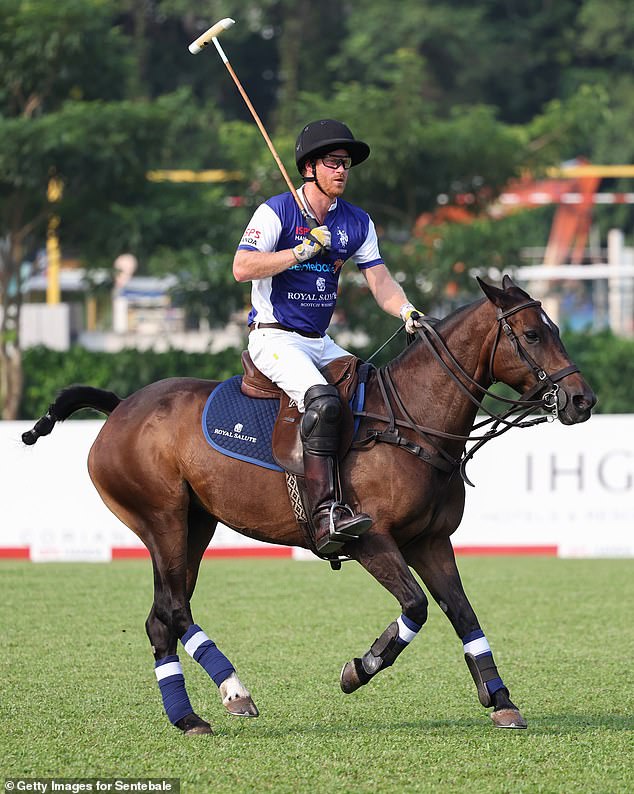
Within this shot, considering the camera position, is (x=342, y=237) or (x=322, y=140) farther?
(x=342, y=237)

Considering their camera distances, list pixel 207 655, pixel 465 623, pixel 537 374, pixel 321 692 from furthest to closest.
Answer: pixel 321 692 → pixel 207 655 → pixel 465 623 → pixel 537 374

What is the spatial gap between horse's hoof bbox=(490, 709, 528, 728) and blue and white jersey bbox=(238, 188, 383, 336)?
6.39 ft

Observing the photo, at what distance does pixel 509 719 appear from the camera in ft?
20.0

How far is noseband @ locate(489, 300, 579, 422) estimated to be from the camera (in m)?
5.91

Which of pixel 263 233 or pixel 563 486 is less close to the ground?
pixel 263 233

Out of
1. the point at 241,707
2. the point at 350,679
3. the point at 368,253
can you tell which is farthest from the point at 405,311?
the point at 241,707

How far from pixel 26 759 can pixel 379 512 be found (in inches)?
71.2

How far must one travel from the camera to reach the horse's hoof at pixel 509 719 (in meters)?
6.09

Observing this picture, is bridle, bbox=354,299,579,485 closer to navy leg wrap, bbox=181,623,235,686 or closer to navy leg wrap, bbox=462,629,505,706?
navy leg wrap, bbox=462,629,505,706

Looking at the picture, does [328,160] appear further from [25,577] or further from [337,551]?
[25,577]

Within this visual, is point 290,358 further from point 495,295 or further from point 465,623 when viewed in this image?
point 465,623

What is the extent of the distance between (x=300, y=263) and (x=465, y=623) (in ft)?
5.91

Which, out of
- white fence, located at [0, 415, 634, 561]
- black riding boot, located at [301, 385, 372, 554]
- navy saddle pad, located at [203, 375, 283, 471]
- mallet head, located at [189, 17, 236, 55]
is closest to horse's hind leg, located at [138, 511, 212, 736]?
navy saddle pad, located at [203, 375, 283, 471]

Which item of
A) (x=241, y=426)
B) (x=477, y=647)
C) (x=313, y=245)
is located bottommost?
(x=477, y=647)
